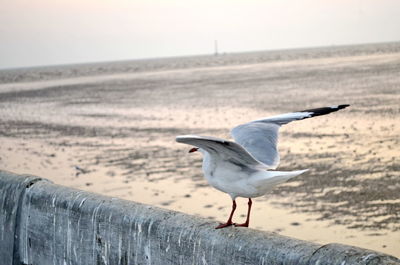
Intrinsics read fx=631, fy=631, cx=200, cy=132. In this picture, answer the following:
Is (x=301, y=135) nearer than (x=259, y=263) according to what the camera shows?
No

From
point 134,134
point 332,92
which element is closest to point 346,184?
point 134,134

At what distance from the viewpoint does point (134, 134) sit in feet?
55.2

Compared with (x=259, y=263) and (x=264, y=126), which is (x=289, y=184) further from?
(x=259, y=263)

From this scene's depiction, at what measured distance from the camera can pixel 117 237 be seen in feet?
13.5

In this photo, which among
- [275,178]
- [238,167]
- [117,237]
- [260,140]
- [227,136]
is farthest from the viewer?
[227,136]


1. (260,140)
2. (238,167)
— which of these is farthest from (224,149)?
(260,140)

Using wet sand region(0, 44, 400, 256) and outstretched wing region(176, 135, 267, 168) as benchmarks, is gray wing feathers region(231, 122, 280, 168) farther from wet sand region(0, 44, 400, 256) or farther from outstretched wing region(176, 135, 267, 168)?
wet sand region(0, 44, 400, 256)

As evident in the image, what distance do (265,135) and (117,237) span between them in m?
1.34

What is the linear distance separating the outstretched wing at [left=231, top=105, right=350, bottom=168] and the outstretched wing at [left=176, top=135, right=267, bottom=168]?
0.34m

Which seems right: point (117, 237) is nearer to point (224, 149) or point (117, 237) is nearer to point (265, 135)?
point (224, 149)

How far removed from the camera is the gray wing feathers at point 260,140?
437cm

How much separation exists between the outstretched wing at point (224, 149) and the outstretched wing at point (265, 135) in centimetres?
34

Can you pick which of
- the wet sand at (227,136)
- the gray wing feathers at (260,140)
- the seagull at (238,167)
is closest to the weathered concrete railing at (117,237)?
the seagull at (238,167)

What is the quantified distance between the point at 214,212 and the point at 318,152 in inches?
168
